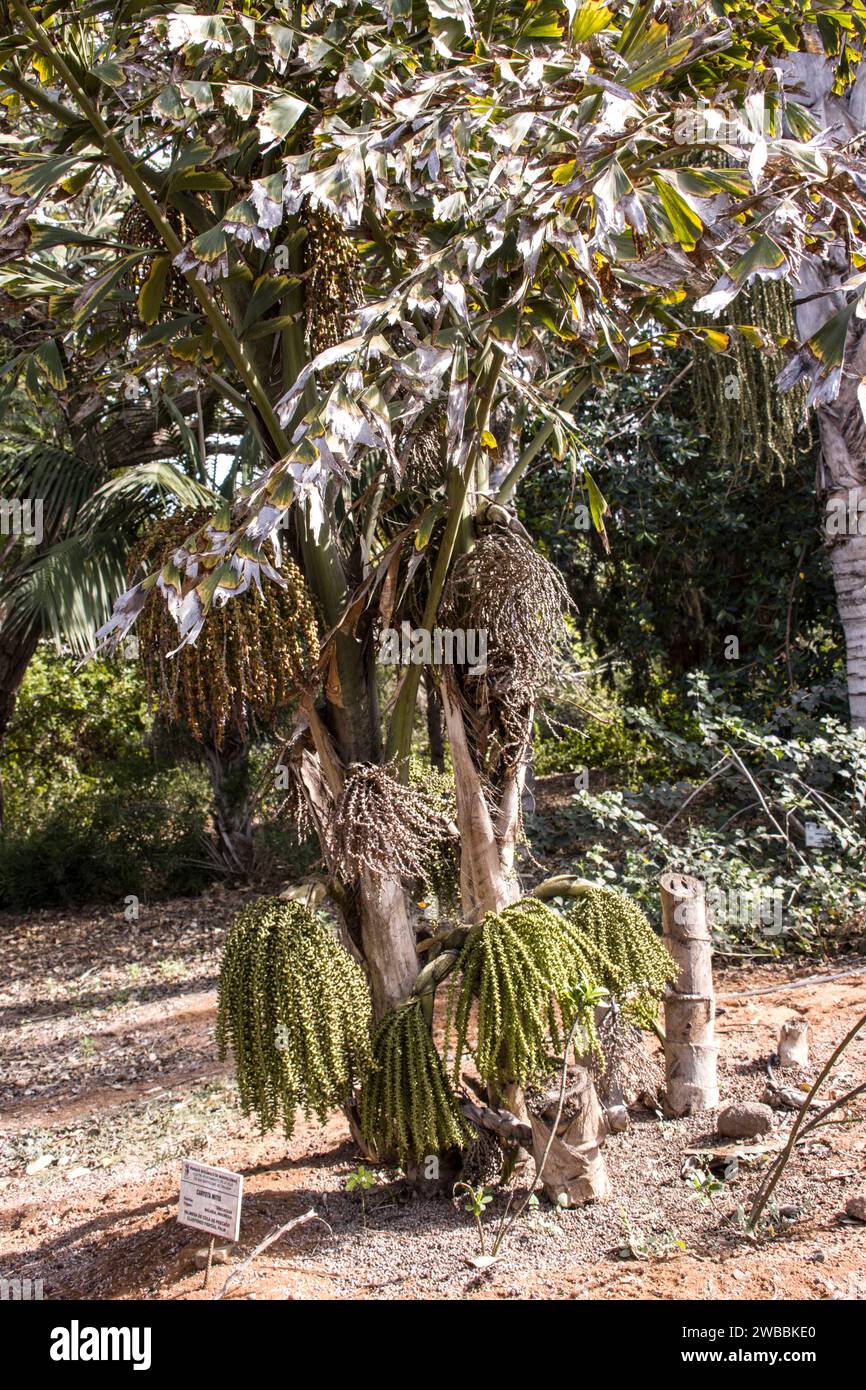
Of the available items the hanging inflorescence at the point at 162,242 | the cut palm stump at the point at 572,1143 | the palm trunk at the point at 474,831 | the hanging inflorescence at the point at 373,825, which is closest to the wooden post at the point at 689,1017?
the cut palm stump at the point at 572,1143

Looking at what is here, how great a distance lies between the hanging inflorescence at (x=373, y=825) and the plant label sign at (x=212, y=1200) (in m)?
0.86

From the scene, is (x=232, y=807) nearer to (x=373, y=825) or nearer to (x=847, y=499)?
(x=847, y=499)

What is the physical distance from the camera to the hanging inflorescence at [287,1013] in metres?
3.02

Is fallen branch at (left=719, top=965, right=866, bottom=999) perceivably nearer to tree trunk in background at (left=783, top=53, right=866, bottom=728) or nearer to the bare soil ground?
the bare soil ground

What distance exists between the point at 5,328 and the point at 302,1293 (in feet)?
17.1

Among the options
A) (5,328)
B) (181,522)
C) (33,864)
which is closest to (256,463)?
(5,328)

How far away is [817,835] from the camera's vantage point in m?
6.58

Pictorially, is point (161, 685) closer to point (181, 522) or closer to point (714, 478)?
point (181, 522)

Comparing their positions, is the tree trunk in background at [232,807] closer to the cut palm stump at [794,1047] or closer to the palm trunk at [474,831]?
the cut palm stump at [794,1047]

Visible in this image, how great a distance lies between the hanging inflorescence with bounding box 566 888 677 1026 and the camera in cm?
338

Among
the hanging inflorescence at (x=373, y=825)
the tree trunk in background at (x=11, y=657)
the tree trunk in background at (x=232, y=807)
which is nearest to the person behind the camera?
the hanging inflorescence at (x=373, y=825)

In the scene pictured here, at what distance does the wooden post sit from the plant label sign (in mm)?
1806

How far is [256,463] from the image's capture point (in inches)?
247

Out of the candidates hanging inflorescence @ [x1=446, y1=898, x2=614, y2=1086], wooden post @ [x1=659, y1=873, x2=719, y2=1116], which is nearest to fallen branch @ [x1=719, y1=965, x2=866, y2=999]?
wooden post @ [x1=659, y1=873, x2=719, y2=1116]
